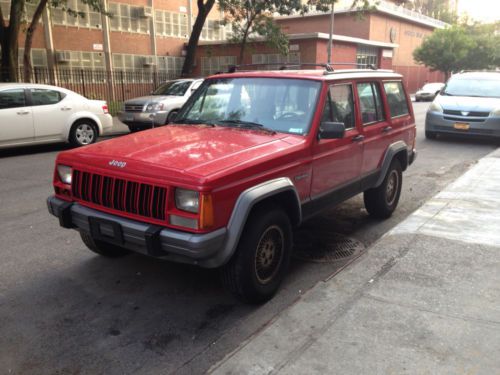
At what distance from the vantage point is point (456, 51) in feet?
145

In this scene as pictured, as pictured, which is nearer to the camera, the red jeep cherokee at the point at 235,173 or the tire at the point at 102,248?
the red jeep cherokee at the point at 235,173

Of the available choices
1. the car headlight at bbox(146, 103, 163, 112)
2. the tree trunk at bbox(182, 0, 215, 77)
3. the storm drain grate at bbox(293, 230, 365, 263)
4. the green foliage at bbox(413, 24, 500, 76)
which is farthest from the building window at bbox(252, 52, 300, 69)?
the storm drain grate at bbox(293, 230, 365, 263)

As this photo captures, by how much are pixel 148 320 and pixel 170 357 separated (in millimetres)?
540

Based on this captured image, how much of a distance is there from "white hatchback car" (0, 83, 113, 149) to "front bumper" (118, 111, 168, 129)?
70.0 inches

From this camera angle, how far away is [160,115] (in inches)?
533

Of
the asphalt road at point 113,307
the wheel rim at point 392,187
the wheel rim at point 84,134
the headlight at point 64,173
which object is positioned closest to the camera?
the asphalt road at point 113,307

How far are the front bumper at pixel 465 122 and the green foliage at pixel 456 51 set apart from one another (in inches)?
1410

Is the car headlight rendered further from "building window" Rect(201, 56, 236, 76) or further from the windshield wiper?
"building window" Rect(201, 56, 236, 76)

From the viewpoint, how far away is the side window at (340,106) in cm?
439

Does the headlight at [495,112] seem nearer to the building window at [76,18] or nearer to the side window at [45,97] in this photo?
the side window at [45,97]

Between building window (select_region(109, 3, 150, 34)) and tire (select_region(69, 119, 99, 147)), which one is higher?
building window (select_region(109, 3, 150, 34))

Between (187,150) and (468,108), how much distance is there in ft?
33.2

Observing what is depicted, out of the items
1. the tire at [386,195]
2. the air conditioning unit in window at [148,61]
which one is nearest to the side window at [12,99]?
the tire at [386,195]

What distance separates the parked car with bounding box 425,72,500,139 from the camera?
1141 centimetres
